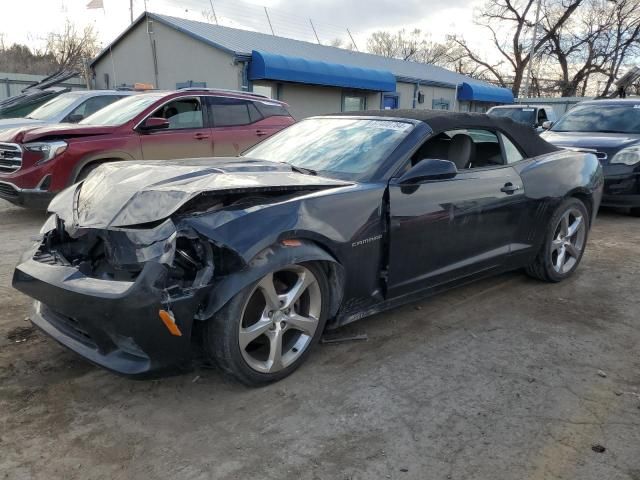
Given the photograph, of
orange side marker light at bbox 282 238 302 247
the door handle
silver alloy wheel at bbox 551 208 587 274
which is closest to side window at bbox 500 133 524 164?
the door handle

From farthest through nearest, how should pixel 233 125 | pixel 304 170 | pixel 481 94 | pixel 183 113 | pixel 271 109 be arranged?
pixel 481 94 < pixel 271 109 < pixel 233 125 < pixel 183 113 < pixel 304 170

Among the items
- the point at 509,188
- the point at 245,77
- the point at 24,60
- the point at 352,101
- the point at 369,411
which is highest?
the point at 24,60

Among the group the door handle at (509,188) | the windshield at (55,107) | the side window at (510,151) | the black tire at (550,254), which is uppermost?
the windshield at (55,107)

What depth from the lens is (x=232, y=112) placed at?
822 cm

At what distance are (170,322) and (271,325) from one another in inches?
23.6

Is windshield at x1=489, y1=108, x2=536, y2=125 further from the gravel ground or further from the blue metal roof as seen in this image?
the gravel ground

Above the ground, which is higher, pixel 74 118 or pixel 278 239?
pixel 74 118

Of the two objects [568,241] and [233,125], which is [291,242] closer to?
[568,241]

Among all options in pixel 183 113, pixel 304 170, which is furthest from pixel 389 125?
pixel 183 113

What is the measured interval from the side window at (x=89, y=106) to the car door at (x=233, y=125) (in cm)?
219

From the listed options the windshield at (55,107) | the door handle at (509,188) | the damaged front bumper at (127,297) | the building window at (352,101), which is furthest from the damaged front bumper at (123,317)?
the building window at (352,101)

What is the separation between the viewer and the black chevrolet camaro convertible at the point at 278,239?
2529mm

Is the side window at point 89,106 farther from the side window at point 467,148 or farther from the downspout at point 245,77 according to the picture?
the downspout at point 245,77

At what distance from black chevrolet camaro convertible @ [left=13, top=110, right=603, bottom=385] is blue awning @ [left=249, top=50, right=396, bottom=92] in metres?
11.8
